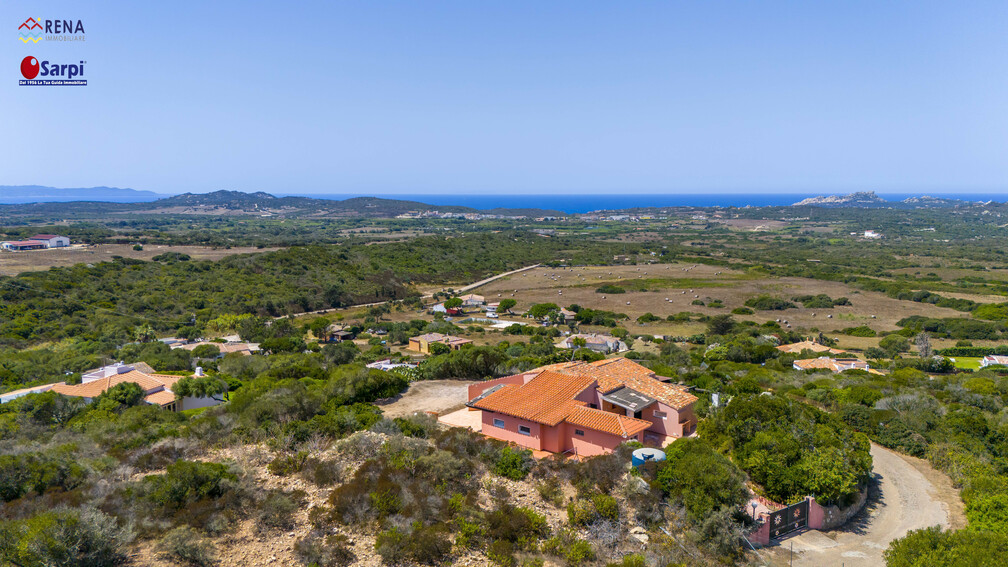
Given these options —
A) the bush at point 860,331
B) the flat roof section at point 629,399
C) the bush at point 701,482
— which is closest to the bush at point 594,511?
the bush at point 701,482

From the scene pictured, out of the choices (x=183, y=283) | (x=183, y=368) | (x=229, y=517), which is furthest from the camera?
(x=183, y=283)

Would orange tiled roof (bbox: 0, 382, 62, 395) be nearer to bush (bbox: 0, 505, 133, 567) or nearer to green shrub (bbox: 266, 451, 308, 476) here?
green shrub (bbox: 266, 451, 308, 476)

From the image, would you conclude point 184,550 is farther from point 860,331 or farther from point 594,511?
point 860,331

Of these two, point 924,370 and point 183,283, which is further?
point 183,283

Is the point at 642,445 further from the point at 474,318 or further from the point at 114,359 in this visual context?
the point at 474,318

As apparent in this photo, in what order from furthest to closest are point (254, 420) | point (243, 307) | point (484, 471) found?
point (243, 307)
point (254, 420)
point (484, 471)

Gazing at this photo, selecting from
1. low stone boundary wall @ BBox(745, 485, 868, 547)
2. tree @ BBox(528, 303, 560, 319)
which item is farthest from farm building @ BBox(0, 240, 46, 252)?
low stone boundary wall @ BBox(745, 485, 868, 547)

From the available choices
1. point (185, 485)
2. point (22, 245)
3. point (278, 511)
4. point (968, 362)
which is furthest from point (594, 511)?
point (22, 245)

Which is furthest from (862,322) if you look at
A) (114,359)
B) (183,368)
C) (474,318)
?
(114,359)
